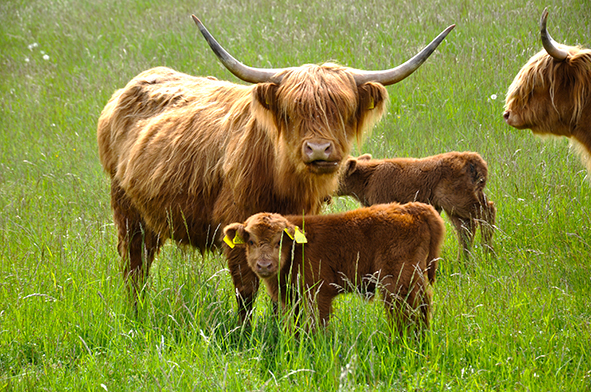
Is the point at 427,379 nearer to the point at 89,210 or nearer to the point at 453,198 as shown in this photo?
the point at 453,198

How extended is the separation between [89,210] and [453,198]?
178 inches

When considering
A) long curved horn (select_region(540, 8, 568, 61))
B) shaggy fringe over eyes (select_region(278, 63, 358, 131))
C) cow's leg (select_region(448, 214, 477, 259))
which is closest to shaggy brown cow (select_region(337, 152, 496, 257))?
cow's leg (select_region(448, 214, 477, 259))

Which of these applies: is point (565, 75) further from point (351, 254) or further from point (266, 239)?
point (266, 239)

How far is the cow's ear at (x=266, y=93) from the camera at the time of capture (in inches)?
147

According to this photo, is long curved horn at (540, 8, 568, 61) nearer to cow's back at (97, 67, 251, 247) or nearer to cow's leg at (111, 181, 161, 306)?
cow's back at (97, 67, 251, 247)

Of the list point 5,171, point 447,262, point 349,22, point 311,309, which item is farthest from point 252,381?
point 349,22

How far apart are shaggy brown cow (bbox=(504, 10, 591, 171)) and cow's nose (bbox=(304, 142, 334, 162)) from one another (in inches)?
69.7

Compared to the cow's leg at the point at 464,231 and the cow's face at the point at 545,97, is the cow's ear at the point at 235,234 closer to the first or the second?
the cow's leg at the point at 464,231

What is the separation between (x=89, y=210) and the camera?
735cm

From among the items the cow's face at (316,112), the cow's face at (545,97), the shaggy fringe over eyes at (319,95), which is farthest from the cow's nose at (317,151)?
the cow's face at (545,97)

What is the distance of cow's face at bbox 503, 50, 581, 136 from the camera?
4215 mm

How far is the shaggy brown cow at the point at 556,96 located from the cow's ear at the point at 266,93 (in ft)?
6.20

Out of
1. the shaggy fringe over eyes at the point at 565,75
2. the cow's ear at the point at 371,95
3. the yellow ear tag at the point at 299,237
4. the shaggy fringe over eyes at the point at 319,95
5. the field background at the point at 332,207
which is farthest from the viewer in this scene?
the shaggy fringe over eyes at the point at 565,75

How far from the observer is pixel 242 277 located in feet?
12.9
